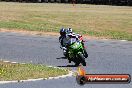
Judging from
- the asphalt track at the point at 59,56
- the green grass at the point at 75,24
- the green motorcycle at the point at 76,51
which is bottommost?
the green grass at the point at 75,24

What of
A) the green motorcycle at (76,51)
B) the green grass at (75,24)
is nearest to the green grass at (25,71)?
the green motorcycle at (76,51)

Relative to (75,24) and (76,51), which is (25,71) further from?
(75,24)

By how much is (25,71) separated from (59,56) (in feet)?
18.6

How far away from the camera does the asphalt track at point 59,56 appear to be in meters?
14.6

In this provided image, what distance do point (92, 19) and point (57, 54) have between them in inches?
1039

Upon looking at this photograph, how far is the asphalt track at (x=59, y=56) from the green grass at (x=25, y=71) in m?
0.65

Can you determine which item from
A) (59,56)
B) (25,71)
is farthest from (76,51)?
(59,56)

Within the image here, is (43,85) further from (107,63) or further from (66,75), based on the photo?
(107,63)

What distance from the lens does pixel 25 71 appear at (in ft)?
54.0

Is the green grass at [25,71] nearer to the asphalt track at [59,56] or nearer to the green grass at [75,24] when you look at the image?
the asphalt track at [59,56]

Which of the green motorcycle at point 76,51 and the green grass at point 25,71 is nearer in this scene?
the green motorcycle at point 76,51

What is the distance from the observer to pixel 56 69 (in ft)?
56.9

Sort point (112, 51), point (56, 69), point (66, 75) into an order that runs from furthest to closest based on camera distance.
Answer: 1. point (112, 51)
2. point (56, 69)
3. point (66, 75)

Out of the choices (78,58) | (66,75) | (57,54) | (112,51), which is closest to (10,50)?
(57,54)
